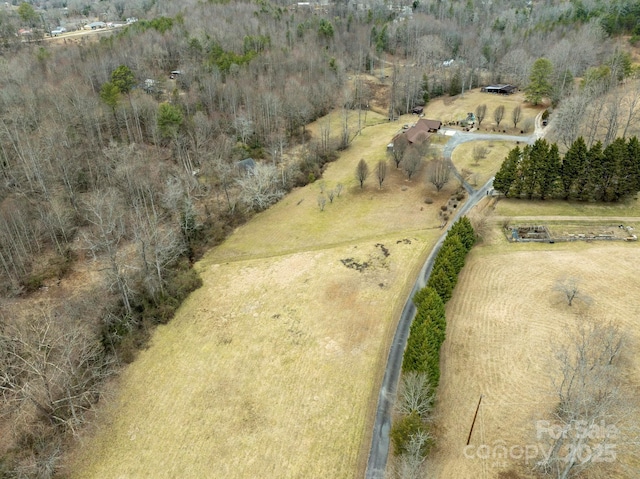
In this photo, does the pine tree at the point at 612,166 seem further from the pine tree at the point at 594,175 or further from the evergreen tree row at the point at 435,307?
the evergreen tree row at the point at 435,307

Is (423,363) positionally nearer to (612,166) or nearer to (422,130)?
(612,166)

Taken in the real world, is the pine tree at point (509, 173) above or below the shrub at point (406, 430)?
above

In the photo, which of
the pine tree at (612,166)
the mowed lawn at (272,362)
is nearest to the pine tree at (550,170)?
the pine tree at (612,166)

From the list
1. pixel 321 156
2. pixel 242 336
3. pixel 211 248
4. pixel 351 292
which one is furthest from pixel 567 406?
pixel 321 156

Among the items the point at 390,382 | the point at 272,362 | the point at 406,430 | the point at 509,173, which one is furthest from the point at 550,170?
the point at 272,362

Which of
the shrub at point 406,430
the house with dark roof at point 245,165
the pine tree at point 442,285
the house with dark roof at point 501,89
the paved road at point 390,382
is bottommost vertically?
the paved road at point 390,382

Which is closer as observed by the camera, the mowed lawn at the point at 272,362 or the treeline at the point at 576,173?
the mowed lawn at the point at 272,362

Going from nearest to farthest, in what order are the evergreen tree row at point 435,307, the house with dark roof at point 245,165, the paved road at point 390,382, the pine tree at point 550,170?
the paved road at point 390,382, the evergreen tree row at point 435,307, the pine tree at point 550,170, the house with dark roof at point 245,165
